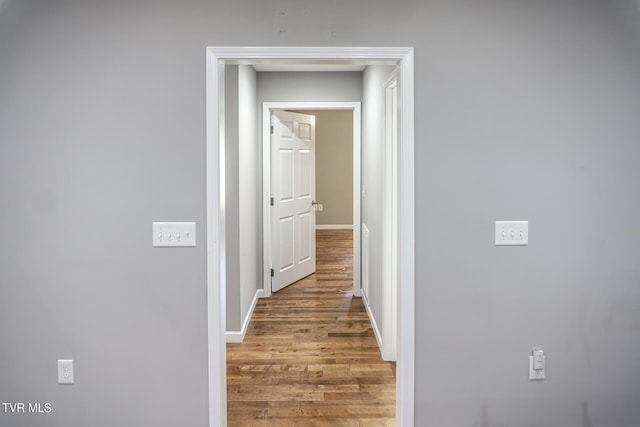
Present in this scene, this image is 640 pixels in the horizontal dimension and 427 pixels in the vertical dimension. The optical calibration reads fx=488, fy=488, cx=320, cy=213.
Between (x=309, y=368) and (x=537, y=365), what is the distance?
162 centimetres

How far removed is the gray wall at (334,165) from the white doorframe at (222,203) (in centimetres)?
776

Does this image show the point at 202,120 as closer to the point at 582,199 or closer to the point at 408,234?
the point at 408,234

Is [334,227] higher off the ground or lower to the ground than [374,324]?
higher

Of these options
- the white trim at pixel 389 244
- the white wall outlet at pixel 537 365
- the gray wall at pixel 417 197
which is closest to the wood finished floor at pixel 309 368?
the white trim at pixel 389 244

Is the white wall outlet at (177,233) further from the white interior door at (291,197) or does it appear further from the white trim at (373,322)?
the white interior door at (291,197)

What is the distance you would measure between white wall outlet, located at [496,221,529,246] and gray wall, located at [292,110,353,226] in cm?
775

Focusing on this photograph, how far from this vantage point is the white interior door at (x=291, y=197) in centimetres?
535

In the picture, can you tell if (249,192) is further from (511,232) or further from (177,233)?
(511,232)

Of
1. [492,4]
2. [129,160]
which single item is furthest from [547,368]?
[129,160]

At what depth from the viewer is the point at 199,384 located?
233 centimetres

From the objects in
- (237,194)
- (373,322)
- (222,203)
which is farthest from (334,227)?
(222,203)

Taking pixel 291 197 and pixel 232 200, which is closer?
pixel 232 200

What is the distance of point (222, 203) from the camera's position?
2.37m

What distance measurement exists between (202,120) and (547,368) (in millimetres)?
2031
